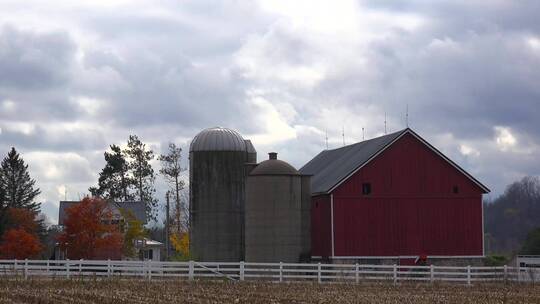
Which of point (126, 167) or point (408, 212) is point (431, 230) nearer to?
point (408, 212)

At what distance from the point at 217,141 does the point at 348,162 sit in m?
7.19

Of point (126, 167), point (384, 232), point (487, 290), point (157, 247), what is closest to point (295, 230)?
point (384, 232)

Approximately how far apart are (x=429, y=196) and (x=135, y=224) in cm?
3460

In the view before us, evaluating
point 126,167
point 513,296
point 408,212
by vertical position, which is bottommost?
point 513,296

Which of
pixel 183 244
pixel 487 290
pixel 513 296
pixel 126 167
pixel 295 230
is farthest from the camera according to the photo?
pixel 126 167

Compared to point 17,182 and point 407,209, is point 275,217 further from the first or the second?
point 17,182

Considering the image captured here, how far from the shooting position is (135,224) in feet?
262

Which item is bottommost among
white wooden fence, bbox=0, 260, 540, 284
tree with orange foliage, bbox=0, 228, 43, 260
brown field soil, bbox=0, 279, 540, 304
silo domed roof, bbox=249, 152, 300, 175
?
brown field soil, bbox=0, 279, 540, 304

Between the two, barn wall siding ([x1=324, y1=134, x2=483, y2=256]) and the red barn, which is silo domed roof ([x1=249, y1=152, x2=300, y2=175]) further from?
barn wall siding ([x1=324, y1=134, x2=483, y2=256])

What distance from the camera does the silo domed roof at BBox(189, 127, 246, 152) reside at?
54.1m

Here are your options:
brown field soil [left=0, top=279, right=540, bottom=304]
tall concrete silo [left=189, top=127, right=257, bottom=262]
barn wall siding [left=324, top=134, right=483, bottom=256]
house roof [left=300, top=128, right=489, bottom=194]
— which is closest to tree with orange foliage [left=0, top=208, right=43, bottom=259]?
tall concrete silo [left=189, top=127, right=257, bottom=262]

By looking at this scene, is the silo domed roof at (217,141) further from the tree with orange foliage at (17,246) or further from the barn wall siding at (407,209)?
the tree with orange foliage at (17,246)

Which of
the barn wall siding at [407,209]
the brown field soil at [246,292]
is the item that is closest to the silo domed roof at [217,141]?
the barn wall siding at [407,209]

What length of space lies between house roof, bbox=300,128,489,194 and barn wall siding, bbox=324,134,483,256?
0.27 meters
